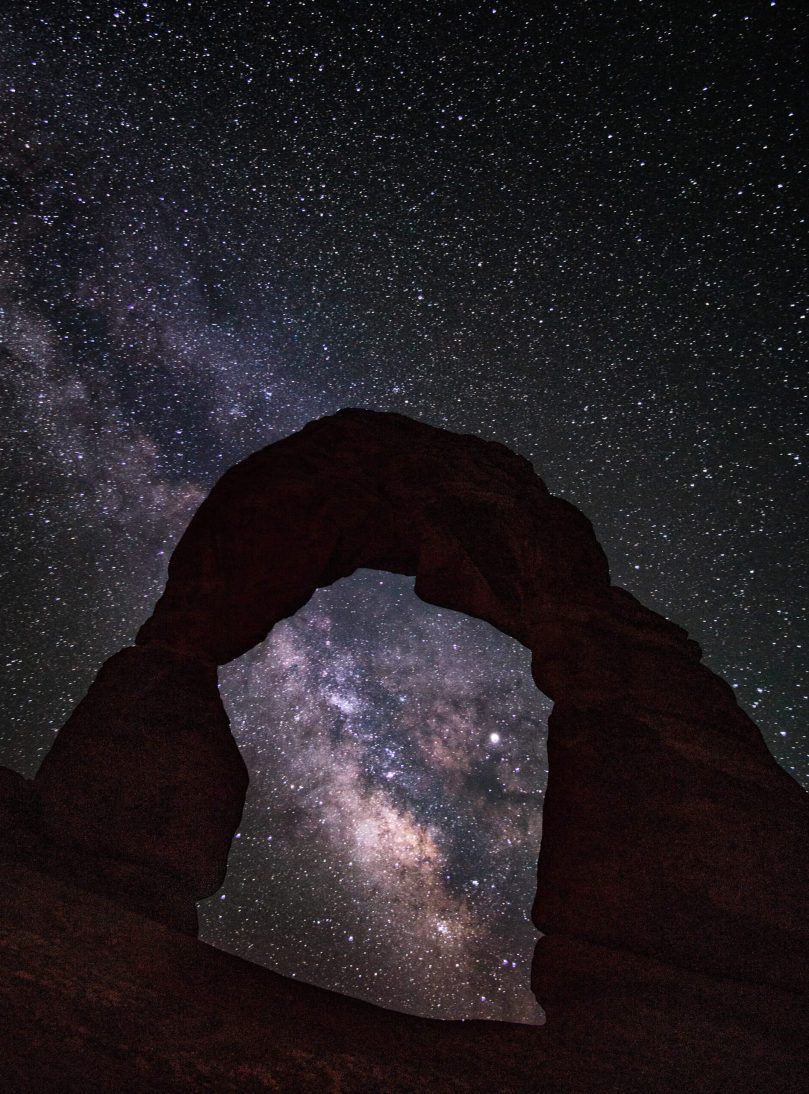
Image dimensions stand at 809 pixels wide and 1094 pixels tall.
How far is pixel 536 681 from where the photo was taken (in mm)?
10328

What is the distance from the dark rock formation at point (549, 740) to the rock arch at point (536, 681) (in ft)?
0.10

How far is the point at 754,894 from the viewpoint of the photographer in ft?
25.4

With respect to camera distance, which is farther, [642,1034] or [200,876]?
[200,876]

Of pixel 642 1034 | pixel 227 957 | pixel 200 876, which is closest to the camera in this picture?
pixel 642 1034

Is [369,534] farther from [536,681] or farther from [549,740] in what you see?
[549,740]

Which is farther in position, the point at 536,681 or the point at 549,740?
the point at 536,681

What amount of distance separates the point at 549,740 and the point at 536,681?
1012 millimetres

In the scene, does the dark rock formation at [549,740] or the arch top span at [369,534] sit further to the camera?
the arch top span at [369,534]

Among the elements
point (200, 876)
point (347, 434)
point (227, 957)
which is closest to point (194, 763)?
point (200, 876)

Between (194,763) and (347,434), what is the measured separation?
6.69 m

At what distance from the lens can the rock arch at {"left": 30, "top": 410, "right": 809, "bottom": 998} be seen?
26.0 ft

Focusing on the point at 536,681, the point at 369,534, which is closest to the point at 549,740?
the point at 536,681

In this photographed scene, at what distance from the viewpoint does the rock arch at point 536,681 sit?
7.93 meters

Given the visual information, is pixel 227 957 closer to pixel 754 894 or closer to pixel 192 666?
pixel 192 666
